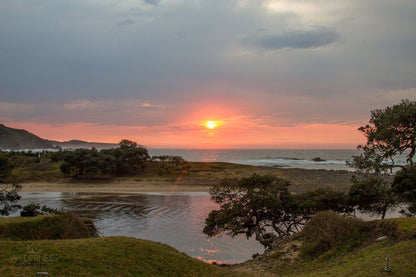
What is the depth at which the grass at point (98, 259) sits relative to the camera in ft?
29.0

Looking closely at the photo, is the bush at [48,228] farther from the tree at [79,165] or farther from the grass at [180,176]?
the tree at [79,165]

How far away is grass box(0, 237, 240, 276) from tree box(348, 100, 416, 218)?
11979mm

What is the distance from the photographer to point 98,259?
10297 mm

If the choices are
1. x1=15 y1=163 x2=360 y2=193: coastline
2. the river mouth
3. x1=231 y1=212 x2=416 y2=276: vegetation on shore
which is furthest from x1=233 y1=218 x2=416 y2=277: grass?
x1=15 y1=163 x2=360 y2=193: coastline

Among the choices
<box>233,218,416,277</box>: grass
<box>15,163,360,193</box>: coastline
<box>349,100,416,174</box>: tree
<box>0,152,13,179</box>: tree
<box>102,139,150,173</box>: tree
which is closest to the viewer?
<box>233,218,416,277</box>: grass

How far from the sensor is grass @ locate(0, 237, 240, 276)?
8.84m

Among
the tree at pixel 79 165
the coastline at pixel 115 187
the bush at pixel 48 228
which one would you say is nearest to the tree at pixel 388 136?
the bush at pixel 48 228

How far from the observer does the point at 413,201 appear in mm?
20188

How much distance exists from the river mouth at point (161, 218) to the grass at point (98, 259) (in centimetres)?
773

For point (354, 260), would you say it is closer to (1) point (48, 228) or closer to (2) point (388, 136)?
(2) point (388, 136)

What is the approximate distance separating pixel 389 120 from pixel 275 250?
10.8 metres

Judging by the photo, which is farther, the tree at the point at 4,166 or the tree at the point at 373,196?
the tree at the point at 4,166

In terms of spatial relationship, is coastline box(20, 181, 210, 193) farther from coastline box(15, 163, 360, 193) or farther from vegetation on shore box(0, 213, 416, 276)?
vegetation on shore box(0, 213, 416, 276)

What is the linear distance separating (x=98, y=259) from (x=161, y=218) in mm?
20453
